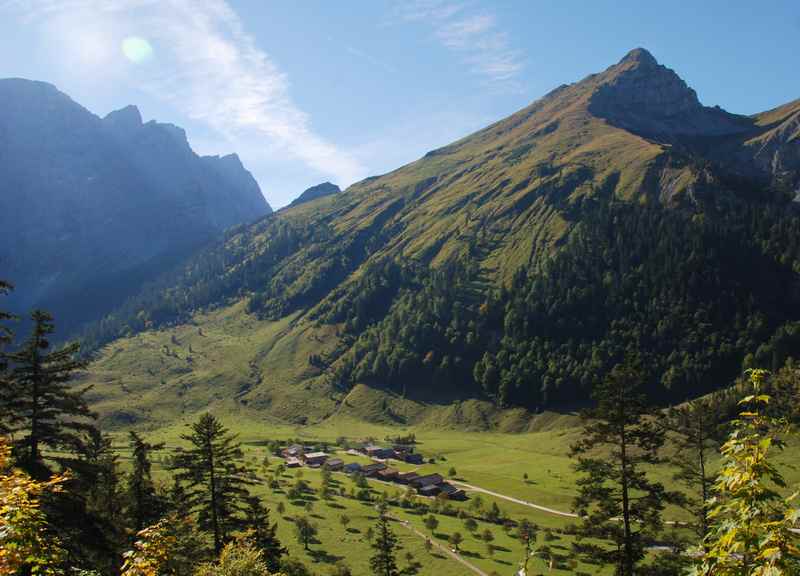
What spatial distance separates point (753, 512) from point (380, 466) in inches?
5602

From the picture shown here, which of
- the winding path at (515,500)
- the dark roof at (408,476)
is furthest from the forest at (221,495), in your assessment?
the dark roof at (408,476)

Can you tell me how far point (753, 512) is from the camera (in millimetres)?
8781

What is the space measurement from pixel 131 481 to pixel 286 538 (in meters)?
62.6

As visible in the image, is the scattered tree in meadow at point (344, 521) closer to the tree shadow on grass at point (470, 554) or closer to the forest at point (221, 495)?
the tree shadow on grass at point (470, 554)

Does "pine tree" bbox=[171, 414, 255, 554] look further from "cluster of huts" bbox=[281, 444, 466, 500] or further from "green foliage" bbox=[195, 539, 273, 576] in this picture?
"cluster of huts" bbox=[281, 444, 466, 500]

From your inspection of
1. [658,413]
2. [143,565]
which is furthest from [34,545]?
[658,413]

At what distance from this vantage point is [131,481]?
38281 millimetres

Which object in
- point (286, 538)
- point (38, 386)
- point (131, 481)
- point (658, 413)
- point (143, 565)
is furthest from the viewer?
point (286, 538)

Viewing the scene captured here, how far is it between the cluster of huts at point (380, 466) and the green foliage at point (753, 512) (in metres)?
116

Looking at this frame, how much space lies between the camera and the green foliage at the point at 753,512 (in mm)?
8148

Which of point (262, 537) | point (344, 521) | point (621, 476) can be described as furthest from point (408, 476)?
point (621, 476)

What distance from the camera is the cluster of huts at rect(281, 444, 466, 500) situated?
12312 centimetres

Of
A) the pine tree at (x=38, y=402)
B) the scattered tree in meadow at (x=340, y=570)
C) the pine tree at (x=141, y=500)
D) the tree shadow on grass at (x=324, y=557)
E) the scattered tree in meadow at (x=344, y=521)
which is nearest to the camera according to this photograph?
the pine tree at (x=38, y=402)

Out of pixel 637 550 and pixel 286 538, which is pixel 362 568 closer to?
pixel 286 538
